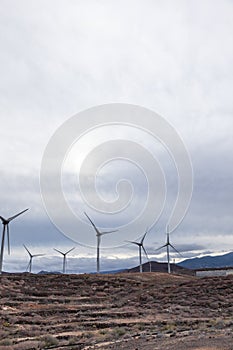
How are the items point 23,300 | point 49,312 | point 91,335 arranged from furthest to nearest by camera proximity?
point 23,300
point 49,312
point 91,335

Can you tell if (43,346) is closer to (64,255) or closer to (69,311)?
(69,311)

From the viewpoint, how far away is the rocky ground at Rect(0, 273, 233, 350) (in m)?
29.5

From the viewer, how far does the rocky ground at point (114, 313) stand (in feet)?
96.9

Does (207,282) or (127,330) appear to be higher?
(207,282)

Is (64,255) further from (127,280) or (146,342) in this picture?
(146,342)

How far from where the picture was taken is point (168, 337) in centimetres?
2933

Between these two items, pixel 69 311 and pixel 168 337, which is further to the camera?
pixel 69 311

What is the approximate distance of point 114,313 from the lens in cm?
4566

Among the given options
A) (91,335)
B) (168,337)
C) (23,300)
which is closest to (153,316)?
(91,335)

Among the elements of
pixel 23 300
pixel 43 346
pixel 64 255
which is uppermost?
pixel 64 255

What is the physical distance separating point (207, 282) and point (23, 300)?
26640 mm

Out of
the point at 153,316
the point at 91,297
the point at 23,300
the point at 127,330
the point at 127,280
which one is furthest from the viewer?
the point at 127,280

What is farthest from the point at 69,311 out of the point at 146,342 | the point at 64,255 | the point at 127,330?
the point at 64,255

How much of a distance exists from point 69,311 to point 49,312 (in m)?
2.20
